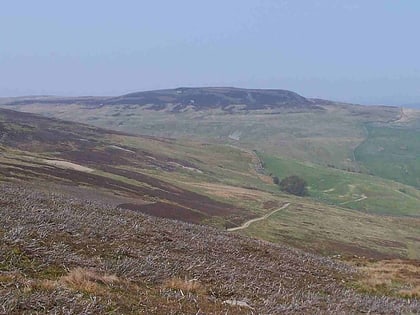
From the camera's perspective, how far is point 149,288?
47.1 ft

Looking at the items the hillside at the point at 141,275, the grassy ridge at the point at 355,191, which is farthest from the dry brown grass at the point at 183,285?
the grassy ridge at the point at 355,191

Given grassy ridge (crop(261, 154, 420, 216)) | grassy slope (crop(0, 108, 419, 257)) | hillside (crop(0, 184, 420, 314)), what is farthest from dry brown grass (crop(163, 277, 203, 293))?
grassy ridge (crop(261, 154, 420, 216))

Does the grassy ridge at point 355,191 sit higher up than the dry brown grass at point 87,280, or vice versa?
the dry brown grass at point 87,280

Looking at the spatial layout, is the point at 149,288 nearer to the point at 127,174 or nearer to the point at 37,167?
the point at 37,167

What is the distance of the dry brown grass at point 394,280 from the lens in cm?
2334

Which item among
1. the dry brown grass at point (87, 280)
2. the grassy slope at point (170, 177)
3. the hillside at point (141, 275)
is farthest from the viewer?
the grassy slope at point (170, 177)

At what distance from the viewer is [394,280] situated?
27.5 meters

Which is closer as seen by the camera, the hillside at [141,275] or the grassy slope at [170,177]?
the hillside at [141,275]

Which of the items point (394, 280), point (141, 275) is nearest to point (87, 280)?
point (141, 275)

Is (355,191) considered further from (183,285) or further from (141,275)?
(183,285)

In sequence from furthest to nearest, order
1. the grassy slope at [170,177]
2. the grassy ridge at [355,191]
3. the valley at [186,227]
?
the grassy ridge at [355,191], the grassy slope at [170,177], the valley at [186,227]

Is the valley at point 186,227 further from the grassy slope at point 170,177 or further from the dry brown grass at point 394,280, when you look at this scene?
the grassy slope at point 170,177

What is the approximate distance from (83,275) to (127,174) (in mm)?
97503

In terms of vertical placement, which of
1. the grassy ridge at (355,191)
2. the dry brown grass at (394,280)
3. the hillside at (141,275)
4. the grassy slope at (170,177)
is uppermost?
the hillside at (141,275)
